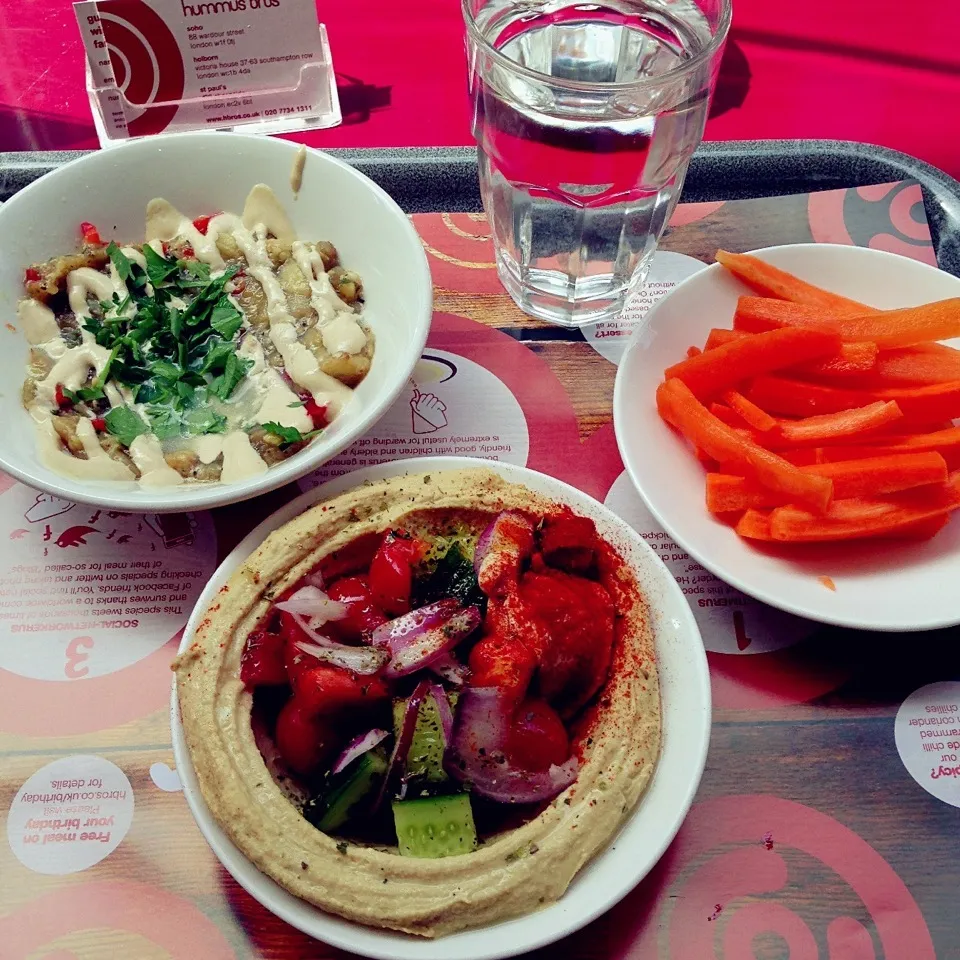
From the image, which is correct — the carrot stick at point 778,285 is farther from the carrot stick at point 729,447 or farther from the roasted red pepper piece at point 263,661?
the roasted red pepper piece at point 263,661

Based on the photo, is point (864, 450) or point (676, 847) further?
point (864, 450)

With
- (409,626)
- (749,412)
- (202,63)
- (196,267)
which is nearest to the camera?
(409,626)

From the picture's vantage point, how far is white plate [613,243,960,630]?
148 centimetres

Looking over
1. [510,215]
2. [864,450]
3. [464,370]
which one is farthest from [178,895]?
[510,215]

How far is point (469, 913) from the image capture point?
1156 mm

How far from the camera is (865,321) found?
5.59 feet

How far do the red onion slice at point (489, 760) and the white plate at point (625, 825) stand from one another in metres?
0.12

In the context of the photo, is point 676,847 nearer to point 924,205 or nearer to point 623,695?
point 623,695

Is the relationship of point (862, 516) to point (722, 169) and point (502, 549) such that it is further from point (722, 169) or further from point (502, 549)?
point (722, 169)

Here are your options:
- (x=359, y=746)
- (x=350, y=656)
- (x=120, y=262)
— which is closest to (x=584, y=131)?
(x=120, y=262)

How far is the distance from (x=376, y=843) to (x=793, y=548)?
87 cm

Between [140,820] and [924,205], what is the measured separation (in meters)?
2.20

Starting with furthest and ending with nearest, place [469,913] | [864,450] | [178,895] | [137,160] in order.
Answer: [137,160] → [864,450] → [178,895] → [469,913]

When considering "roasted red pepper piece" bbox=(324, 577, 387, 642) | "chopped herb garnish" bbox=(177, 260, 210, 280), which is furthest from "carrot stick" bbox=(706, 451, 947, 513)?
"chopped herb garnish" bbox=(177, 260, 210, 280)
